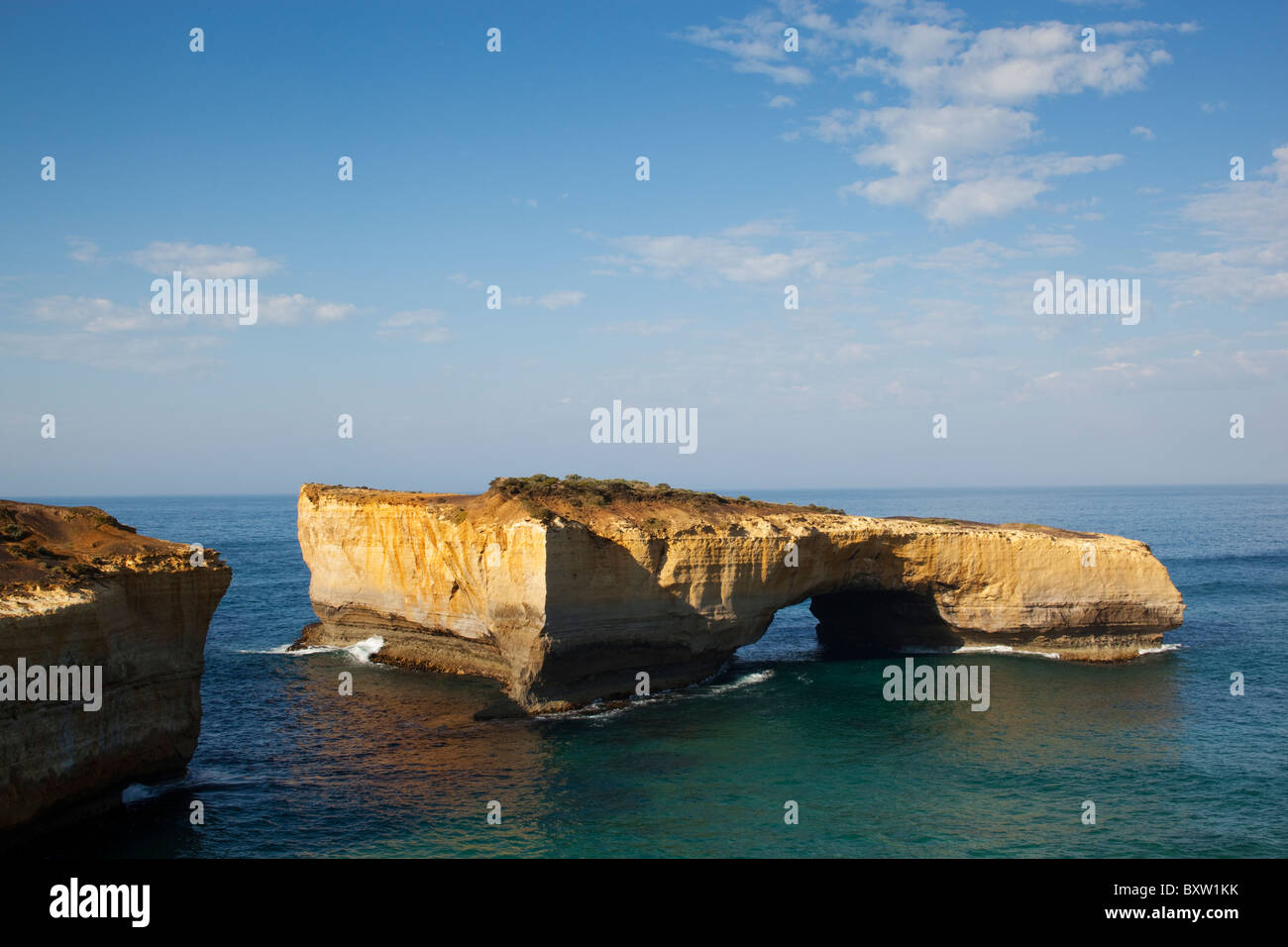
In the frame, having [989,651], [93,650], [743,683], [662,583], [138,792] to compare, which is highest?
[93,650]

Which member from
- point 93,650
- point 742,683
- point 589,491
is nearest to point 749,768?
point 742,683

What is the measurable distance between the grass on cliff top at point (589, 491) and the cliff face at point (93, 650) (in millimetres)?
12717

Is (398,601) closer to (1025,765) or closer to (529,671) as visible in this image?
(529,671)

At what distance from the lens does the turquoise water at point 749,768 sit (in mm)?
19844

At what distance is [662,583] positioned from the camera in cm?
3278

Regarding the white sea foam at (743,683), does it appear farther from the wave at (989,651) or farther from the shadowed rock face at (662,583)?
the wave at (989,651)

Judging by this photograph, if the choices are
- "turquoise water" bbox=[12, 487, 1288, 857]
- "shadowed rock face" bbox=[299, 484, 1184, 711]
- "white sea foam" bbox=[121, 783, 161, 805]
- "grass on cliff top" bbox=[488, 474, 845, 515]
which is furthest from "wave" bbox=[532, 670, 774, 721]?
"white sea foam" bbox=[121, 783, 161, 805]

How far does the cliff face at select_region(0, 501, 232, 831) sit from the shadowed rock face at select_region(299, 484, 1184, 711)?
11.3m

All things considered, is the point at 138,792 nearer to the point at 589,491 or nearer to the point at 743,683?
the point at 589,491

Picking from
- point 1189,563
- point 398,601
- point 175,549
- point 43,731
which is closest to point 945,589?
point 398,601

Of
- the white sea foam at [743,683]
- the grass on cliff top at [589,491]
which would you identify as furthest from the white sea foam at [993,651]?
the grass on cliff top at [589,491]

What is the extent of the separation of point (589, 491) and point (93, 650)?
18.8 m

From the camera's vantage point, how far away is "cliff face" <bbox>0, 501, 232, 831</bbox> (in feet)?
57.3
